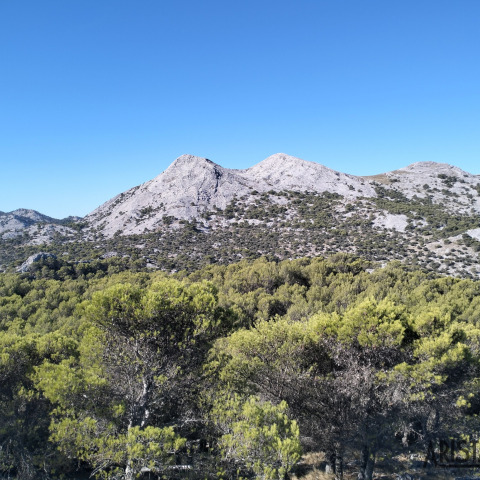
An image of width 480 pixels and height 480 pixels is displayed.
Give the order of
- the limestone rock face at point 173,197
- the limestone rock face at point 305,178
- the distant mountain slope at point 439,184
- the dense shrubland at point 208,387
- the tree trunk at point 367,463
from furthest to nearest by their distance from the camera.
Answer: the limestone rock face at point 305,178
the distant mountain slope at point 439,184
the limestone rock face at point 173,197
the tree trunk at point 367,463
the dense shrubland at point 208,387

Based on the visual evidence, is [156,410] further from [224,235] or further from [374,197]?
[374,197]

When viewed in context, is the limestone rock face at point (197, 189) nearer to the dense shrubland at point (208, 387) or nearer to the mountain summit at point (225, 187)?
the mountain summit at point (225, 187)

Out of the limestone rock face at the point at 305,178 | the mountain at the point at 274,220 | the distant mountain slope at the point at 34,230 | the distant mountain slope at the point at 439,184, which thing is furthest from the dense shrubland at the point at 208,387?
the distant mountain slope at the point at 439,184

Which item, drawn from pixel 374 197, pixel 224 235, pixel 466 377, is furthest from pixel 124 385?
pixel 374 197

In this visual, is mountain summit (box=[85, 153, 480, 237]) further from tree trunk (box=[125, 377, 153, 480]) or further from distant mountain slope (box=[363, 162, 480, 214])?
tree trunk (box=[125, 377, 153, 480])

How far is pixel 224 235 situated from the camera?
252 feet

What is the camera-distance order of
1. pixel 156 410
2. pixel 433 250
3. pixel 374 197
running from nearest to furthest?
pixel 156 410, pixel 433 250, pixel 374 197

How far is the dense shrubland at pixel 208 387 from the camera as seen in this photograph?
856 centimetres

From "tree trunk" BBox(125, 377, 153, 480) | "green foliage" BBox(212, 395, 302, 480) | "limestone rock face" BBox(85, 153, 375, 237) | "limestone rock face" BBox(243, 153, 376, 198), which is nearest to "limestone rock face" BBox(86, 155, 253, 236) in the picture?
"limestone rock face" BBox(85, 153, 375, 237)

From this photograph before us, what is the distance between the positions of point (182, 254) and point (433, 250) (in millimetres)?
52291

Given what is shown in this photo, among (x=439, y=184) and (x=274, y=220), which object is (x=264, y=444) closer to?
(x=274, y=220)

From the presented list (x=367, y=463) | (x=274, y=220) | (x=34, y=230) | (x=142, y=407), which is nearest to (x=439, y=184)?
(x=274, y=220)

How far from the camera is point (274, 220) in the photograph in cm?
8306

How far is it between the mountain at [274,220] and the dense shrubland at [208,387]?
4708 centimetres
